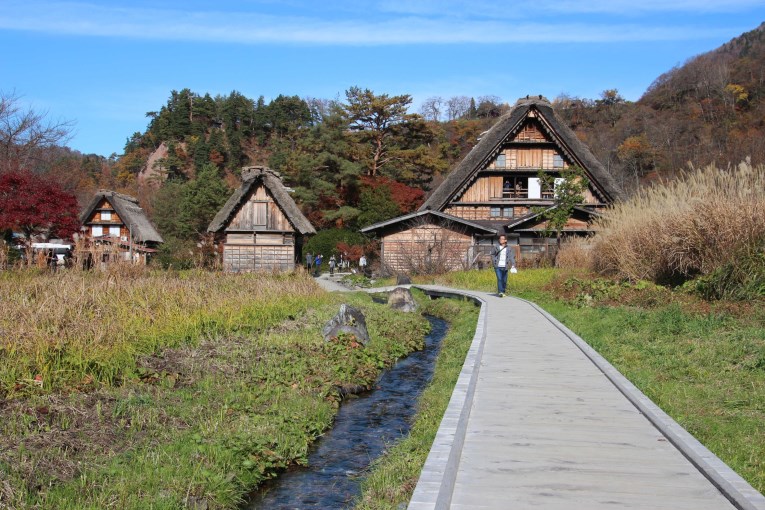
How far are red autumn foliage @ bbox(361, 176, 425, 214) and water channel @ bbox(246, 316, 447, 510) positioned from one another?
3865 cm

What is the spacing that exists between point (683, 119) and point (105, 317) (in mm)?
76023

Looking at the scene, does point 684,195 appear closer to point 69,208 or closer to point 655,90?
point 69,208

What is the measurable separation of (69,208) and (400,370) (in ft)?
85.6

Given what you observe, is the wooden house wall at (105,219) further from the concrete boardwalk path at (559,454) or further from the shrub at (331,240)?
the concrete boardwalk path at (559,454)

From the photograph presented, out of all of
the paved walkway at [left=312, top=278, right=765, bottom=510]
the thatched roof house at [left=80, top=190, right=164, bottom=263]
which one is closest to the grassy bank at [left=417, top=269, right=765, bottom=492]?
the paved walkway at [left=312, top=278, right=765, bottom=510]

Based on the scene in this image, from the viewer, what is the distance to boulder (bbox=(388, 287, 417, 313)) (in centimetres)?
1980

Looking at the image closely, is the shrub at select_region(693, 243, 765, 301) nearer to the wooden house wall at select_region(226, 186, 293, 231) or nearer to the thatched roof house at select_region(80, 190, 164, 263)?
the wooden house wall at select_region(226, 186, 293, 231)

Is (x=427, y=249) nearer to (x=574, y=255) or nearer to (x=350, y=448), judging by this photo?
(x=574, y=255)

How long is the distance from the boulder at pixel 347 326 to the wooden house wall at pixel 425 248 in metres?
19.4

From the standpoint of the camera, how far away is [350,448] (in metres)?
7.26

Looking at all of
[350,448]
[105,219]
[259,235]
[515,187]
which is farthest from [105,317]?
[105,219]

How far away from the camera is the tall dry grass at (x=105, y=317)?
25.8 ft

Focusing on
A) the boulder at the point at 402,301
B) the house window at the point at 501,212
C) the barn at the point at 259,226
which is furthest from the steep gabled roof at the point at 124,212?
the boulder at the point at 402,301

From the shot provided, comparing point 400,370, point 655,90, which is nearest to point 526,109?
point 400,370
